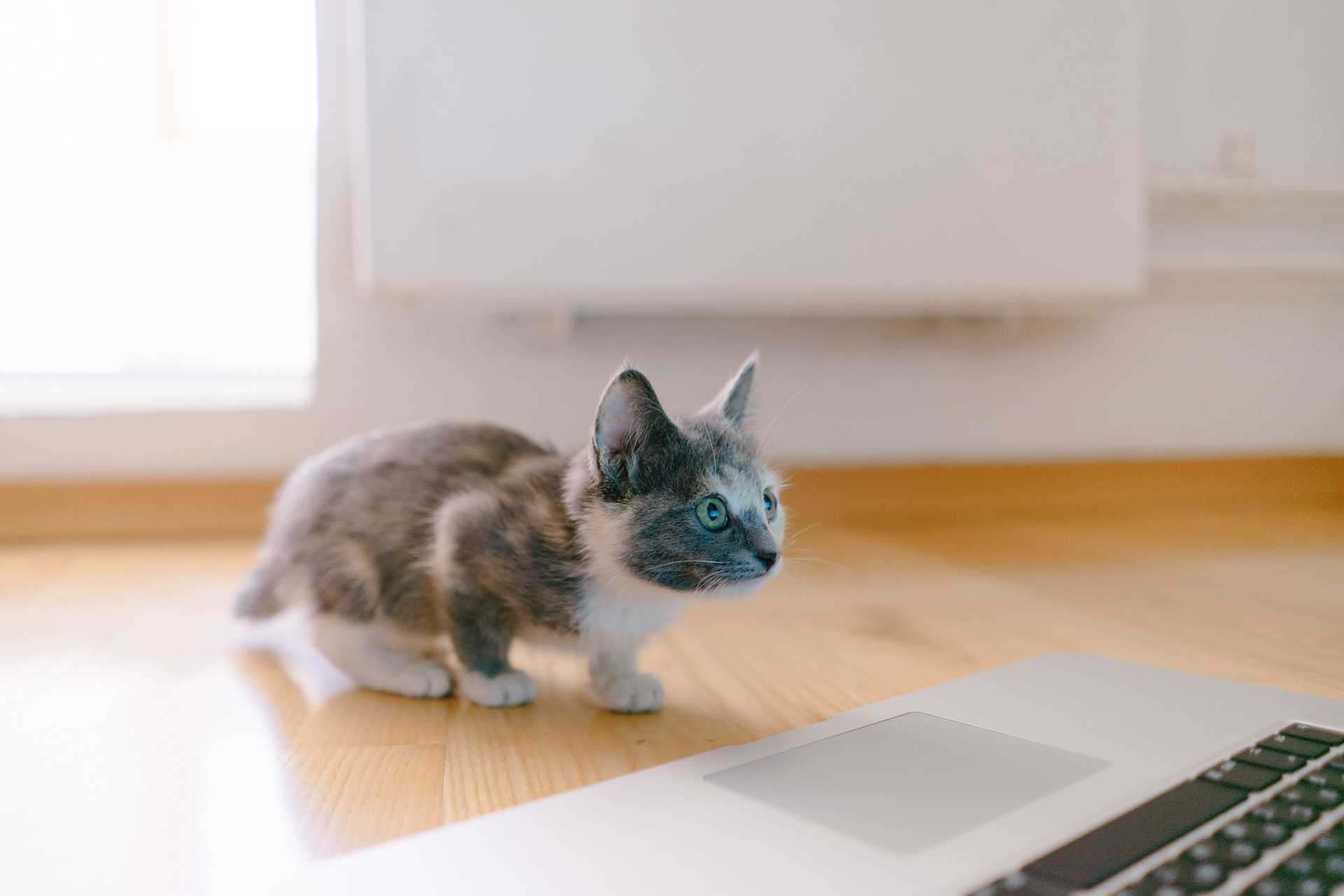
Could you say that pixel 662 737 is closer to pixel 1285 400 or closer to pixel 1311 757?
pixel 1311 757

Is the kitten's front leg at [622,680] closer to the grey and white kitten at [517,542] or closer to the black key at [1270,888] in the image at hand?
the grey and white kitten at [517,542]

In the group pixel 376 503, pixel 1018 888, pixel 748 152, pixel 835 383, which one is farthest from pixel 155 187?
pixel 1018 888

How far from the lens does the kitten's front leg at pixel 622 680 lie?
0.81m

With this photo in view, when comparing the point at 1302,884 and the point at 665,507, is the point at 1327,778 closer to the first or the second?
the point at 1302,884

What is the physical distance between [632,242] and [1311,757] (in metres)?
1.17

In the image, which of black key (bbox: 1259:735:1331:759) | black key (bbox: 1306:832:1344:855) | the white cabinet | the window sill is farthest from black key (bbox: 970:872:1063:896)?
the window sill

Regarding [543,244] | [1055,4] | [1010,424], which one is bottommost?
[1010,424]

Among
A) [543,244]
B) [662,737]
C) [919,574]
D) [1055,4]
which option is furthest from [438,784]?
[1055,4]

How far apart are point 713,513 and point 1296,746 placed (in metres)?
0.39

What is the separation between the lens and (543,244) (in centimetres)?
150

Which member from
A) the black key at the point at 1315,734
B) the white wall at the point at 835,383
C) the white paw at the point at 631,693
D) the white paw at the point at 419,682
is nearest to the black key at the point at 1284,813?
the black key at the point at 1315,734

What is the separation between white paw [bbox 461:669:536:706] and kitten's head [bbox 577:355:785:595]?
5.6 inches

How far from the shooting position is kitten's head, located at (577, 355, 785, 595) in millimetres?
718

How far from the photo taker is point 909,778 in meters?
0.55
